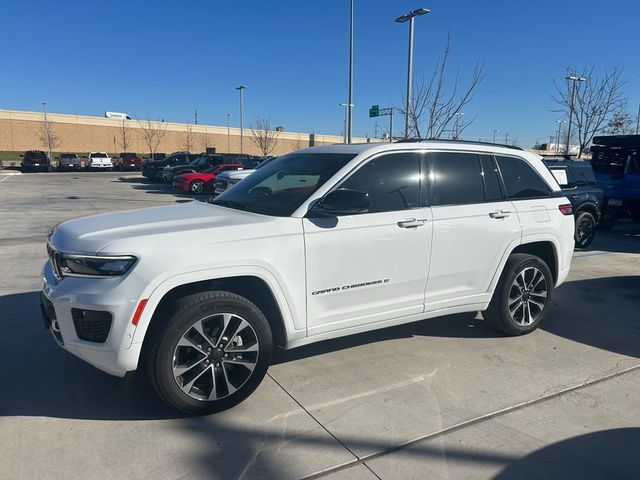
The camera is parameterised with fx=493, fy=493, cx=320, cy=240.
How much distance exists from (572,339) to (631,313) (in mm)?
1470

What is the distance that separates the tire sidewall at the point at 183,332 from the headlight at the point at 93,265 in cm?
44

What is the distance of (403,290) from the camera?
402cm

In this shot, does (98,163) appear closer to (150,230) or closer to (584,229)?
(584,229)

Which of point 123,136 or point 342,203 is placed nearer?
point 342,203

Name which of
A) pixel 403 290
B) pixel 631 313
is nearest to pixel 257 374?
pixel 403 290

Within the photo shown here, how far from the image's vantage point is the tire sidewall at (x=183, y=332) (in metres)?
3.11

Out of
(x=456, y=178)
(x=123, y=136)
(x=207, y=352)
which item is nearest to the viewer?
(x=207, y=352)

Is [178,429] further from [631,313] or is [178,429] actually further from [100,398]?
[631,313]

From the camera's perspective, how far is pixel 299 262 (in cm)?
351

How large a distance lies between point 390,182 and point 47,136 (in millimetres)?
69423

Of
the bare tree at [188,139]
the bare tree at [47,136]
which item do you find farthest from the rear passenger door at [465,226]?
the bare tree at [188,139]

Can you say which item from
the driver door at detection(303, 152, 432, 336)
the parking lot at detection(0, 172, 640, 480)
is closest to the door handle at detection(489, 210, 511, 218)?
the driver door at detection(303, 152, 432, 336)

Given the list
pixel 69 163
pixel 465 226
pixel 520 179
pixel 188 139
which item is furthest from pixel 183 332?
pixel 188 139

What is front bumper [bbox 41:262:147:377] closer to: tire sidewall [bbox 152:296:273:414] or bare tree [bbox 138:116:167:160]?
tire sidewall [bbox 152:296:273:414]
